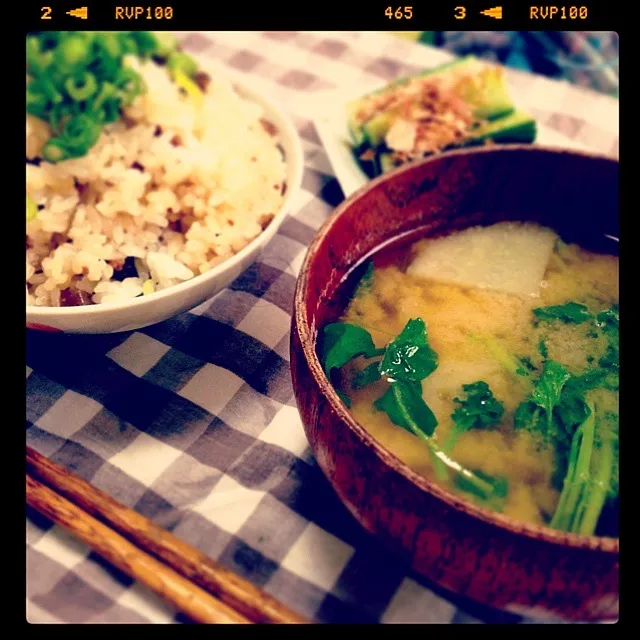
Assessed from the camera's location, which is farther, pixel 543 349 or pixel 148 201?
pixel 148 201

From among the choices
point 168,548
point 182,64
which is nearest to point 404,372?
point 168,548

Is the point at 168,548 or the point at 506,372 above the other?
the point at 506,372

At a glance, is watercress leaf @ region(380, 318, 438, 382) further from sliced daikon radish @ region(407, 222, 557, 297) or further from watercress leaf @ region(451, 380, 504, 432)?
sliced daikon radish @ region(407, 222, 557, 297)

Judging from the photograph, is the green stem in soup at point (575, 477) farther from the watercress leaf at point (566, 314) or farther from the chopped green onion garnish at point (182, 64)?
the chopped green onion garnish at point (182, 64)

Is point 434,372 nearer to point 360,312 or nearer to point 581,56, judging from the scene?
point 360,312
